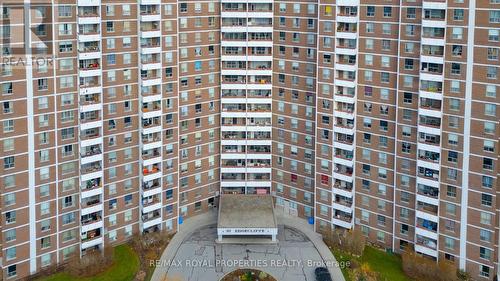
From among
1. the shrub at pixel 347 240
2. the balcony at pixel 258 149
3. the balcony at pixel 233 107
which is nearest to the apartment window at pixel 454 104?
the shrub at pixel 347 240

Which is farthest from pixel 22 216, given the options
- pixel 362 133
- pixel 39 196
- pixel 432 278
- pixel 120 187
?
pixel 432 278

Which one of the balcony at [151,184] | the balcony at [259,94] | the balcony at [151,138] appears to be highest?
the balcony at [259,94]

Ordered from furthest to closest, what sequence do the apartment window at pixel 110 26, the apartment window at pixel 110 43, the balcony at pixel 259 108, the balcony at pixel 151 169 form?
the balcony at pixel 259 108
the balcony at pixel 151 169
the apartment window at pixel 110 43
the apartment window at pixel 110 26

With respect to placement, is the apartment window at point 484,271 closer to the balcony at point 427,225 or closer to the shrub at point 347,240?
the balcony at point 427,225

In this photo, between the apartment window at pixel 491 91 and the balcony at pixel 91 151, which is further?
the balcony at pixel 91 151

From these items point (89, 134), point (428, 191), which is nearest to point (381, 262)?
point (428, 191)

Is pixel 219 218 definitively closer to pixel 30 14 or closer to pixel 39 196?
pixel 39 196

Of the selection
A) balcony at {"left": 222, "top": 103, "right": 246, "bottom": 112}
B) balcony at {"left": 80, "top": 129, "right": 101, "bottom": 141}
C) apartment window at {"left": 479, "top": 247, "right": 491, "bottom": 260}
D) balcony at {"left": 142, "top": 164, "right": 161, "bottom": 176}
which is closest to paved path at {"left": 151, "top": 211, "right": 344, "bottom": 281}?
balcony at {"left": 142, "top": 164, "right": 161, "bottom": 176}

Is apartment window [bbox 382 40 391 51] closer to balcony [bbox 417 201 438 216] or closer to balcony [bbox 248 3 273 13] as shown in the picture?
balcony [bbox 248 3 273 13]
